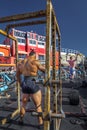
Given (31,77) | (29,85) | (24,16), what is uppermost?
(24,16)

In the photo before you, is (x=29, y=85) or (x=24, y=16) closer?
(x=24, y=16)

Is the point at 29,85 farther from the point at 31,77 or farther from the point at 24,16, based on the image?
the point at 24,16

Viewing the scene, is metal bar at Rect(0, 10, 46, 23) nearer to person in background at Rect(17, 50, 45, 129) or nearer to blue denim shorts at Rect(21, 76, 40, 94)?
person in background at Rect(17, 50, 45, 129)

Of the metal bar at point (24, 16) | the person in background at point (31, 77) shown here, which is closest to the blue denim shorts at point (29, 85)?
the person in background at point (31, 77)

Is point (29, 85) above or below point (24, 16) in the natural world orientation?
below

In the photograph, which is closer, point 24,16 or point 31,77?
point 24,16

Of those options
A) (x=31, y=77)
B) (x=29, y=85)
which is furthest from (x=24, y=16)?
(x=29, y=85)

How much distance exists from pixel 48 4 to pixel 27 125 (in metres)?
2.94

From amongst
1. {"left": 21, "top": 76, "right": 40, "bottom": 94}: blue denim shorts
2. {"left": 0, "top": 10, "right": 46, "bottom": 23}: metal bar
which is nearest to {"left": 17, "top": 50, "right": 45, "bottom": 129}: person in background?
{"left": 21, "top": 76, "right": 40, "bottom": 94}: blue denim shorts

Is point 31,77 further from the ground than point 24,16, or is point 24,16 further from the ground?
point 24,16

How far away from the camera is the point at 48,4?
3.76 meters

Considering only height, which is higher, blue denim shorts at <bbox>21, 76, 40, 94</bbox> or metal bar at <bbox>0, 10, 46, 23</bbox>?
metal bar at <bbox>0, 10, 46, 23</bbox>

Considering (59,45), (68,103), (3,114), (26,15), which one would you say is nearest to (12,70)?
(68,103)

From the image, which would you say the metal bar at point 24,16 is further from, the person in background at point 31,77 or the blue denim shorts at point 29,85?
the blue denim shorts at point 29,85
